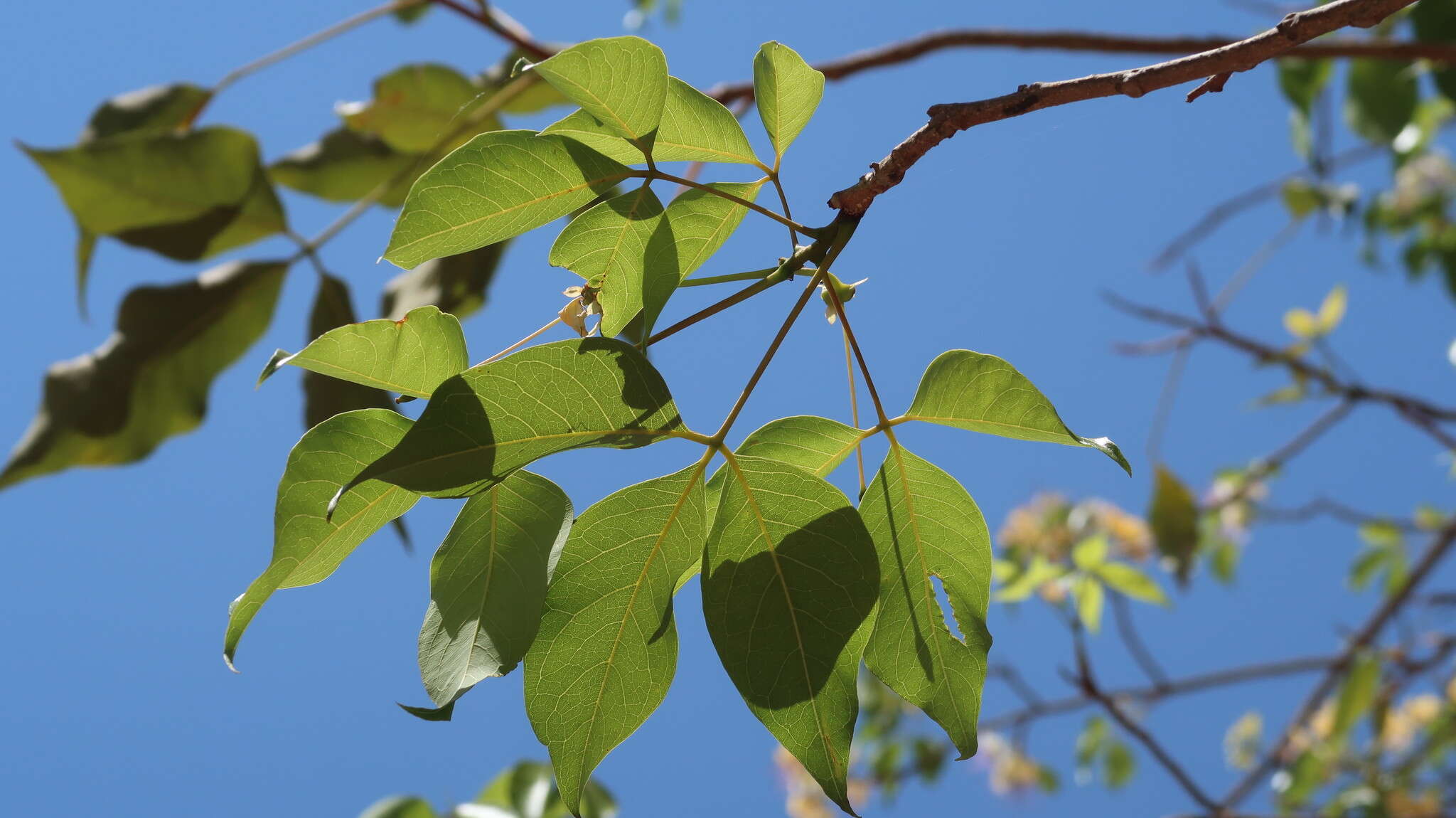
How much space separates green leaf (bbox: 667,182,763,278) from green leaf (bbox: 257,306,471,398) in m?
0.10

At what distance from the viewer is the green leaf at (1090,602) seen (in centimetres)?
119

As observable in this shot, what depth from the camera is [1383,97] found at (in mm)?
1127

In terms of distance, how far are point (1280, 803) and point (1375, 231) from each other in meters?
1.16

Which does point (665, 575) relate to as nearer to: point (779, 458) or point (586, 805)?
point (779, 458)

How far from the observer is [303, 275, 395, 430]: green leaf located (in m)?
0.68

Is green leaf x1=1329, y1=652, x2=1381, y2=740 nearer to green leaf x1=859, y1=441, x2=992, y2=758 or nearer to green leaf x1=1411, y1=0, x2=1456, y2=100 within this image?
green leaf x1=1411, y1=0, x2=1456, y2=100

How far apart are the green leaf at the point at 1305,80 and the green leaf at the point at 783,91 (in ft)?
3.26

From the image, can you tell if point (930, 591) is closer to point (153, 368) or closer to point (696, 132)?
point (696, 132)

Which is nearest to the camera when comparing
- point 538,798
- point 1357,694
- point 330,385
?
point 330,385

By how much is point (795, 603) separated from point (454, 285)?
58 centimetres

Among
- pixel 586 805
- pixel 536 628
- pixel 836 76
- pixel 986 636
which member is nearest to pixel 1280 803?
pixel 586 805

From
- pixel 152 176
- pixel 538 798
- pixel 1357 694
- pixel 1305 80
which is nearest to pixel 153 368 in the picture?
pixel 152 176

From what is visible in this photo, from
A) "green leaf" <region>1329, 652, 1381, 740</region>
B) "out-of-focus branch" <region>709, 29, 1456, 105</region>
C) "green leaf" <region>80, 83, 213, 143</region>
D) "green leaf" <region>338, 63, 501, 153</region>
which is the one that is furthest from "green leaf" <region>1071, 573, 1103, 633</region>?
"green leaf" <region>80, 83, 213, 143</region>

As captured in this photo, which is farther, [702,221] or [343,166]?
[343,166]
